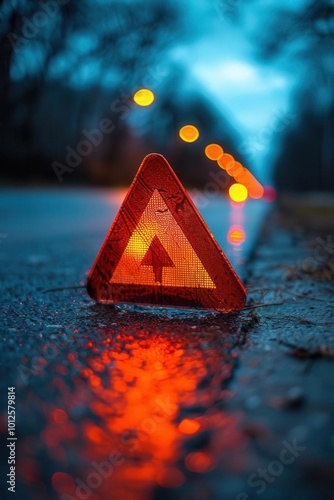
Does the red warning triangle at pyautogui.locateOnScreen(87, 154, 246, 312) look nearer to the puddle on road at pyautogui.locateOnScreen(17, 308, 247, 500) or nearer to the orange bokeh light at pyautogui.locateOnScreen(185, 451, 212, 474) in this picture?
the puddle on road at pyautogui.locateOnScreen(17, 308, 247, 500)

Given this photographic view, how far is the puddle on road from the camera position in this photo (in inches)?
54.4

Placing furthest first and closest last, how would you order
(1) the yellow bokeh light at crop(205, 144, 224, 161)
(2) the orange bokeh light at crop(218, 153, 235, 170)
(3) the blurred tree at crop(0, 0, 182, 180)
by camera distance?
(2) the orange bokeh light at crop(218, 153, 235, 170) → (1) the yellow bokeh light at crop(205, 144, 224, 161) → (3) the blurred tree at crop(0, 0, 182, 180)

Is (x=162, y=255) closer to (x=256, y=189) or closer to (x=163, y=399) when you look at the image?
(x=163, y=399)

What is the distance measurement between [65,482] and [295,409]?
769 millimetres

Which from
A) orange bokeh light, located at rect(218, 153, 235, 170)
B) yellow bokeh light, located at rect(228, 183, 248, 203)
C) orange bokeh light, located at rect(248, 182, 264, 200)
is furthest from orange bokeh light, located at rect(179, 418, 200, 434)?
orange bokeh light, located at rect(218, 153, 235, 170)

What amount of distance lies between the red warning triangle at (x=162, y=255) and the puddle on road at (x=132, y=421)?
0.54 m

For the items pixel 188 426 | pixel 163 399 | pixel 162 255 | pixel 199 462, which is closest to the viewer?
pixel 199 462

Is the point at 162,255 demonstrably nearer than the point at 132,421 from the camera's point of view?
No

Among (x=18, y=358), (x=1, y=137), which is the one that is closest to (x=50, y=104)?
(x=1, y=137)

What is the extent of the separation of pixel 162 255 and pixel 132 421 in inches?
59.8

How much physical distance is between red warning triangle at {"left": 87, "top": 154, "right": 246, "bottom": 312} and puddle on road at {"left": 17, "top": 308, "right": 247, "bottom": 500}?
54cm

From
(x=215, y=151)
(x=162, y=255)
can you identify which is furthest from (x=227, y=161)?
(x=162, y=255)

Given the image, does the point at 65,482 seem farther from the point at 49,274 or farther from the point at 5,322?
the point at 49,274

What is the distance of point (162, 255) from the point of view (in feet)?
10.2
